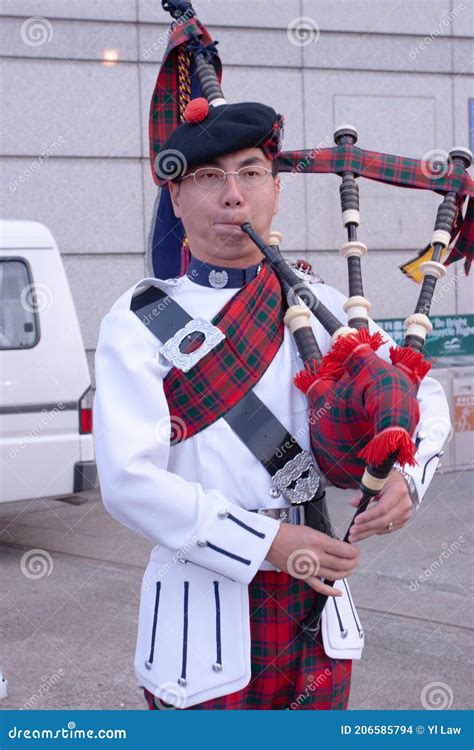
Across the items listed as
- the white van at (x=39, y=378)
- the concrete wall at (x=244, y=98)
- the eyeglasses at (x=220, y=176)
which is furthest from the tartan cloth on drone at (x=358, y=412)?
the concrete wall at (x=244, y=98)

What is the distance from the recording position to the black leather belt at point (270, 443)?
2160 mm

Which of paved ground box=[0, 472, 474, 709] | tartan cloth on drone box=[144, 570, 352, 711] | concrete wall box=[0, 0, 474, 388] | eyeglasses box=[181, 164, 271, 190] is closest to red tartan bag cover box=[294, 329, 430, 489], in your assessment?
tartan cloth on drone box=[144, 570, 352, 711]

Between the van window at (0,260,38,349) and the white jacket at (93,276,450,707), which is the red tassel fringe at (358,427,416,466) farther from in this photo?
the van window at (0,260,38,349)

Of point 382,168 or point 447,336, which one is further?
point 447,336

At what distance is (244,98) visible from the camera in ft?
29.5

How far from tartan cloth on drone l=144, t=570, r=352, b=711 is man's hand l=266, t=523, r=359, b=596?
146mm

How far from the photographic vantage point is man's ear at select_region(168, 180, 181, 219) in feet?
7.54

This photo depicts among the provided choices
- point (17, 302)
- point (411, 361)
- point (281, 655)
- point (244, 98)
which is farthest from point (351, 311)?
point (244, 98)

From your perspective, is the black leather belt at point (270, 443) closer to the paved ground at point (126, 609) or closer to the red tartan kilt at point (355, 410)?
the red tartan kilt at point (355, 410)

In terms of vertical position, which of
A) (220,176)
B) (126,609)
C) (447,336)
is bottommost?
(126,609)

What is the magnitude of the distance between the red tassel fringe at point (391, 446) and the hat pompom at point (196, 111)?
0.85 meters

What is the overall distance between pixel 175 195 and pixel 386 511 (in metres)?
0.86

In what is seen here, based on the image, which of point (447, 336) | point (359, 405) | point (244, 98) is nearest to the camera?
point (359, 405)

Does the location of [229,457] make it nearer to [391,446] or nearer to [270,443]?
[270,443]
